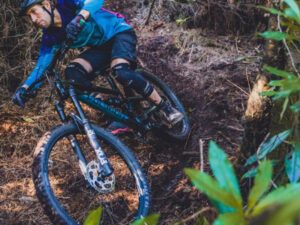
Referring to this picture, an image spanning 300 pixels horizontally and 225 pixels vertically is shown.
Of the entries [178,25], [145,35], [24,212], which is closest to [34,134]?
[24,212]

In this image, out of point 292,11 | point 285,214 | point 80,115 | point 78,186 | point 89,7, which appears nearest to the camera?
point 285,214

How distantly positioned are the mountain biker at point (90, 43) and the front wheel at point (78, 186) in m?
0.55

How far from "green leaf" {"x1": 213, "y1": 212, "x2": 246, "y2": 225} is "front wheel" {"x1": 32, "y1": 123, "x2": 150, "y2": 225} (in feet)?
5.21

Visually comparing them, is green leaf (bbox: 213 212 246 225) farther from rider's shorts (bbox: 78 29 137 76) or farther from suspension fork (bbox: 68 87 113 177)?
rider's shorts (bbox: 78 29 137 76)

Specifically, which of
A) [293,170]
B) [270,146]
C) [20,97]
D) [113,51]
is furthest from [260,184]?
[113,51]

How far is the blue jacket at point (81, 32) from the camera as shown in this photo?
9.12 ft

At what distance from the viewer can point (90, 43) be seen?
311cm

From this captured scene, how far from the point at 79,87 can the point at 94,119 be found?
1055 mm

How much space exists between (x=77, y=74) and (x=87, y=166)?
95 cm

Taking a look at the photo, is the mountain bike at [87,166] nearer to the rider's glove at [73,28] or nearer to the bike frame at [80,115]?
the bike frame at [80,115]

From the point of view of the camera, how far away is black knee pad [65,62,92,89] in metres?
2.82

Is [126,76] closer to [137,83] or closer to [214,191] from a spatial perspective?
[137,83]

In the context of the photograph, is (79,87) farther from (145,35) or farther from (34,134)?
(145,35)

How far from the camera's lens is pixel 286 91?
2.63 ft
